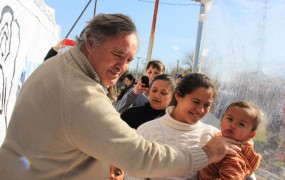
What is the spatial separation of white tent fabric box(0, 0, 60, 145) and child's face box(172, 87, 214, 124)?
1578 mm

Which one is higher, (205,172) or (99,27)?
(99,27)

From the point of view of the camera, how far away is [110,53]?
113 cm

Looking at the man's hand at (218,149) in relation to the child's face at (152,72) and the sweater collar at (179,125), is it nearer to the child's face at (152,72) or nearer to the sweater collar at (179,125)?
the sweater collar at (179,125)

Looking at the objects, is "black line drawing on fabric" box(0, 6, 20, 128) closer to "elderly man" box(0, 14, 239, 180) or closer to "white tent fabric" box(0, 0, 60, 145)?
"white tent fabric" box(0, 0, 60, 145)

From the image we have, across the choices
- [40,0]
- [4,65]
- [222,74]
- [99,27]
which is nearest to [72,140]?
[99,27]

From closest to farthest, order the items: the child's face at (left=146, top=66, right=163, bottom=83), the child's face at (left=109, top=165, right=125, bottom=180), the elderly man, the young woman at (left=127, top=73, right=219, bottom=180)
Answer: the elderly man < the young woman at (left=127, top=73, right=219, bottom=180) < the child's face at (left=109, top=165, right=125, bottom=180) < the child's face at (left=146, top=66, right=163, bottom=83)

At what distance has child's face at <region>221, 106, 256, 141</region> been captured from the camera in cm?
146

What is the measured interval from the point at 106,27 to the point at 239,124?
0.80 meters

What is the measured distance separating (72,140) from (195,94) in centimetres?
80

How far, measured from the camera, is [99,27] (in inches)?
44.6

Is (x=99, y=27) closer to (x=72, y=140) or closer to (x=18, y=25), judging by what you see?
(x=72, y=140)

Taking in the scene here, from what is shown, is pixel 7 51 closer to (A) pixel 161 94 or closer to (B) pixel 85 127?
(A) pixel 161 94

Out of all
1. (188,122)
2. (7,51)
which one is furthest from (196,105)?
(7,51)

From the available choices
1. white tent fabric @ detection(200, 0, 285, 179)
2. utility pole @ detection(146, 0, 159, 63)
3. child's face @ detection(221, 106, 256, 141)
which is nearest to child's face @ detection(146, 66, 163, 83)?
white tent fabric @ detection(200, 0, 285, 179)
